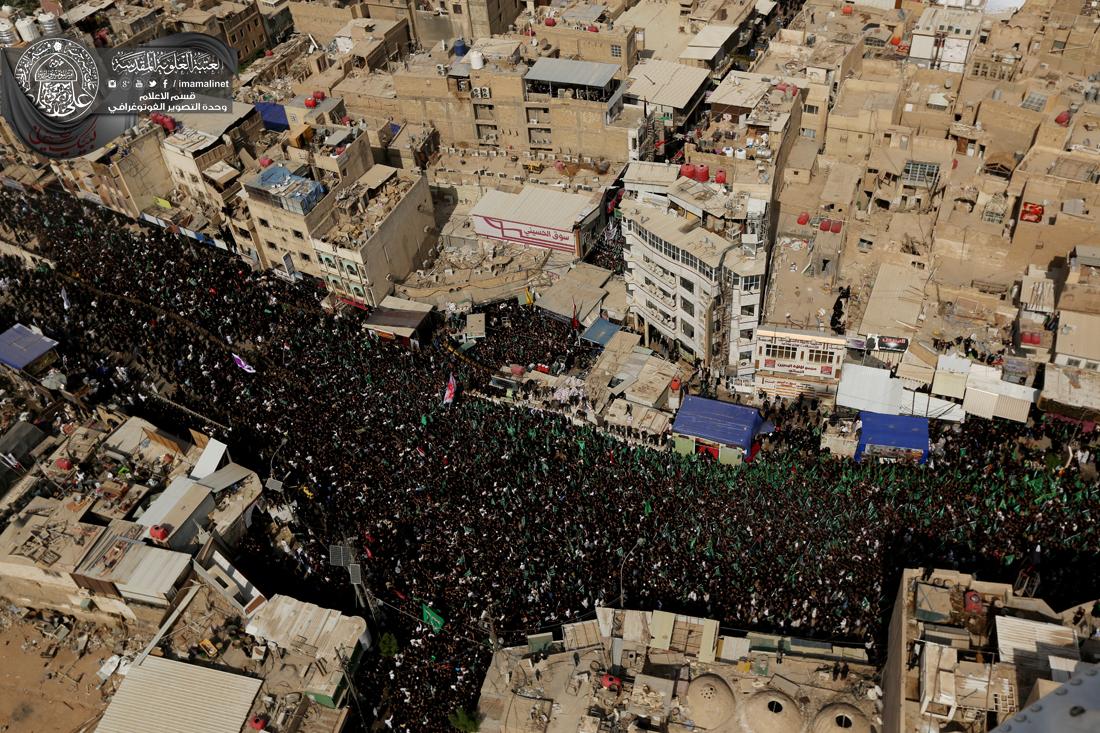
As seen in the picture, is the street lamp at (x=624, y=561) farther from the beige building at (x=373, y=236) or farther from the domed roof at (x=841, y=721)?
the beige building at (x=373, y=236)

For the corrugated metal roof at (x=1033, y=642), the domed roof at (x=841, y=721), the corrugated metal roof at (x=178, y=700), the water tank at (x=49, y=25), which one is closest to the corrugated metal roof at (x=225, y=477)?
the corrugated metal roof at (x=178, y=700)

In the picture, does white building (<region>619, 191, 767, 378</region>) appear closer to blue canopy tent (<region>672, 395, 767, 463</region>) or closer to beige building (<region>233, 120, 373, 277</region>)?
blue canopy tent (<region>672, 395, 767, 463</region>)

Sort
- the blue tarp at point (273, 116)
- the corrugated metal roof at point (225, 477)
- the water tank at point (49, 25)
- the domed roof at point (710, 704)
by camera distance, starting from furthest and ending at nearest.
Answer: the water tank at point (49, 25), the blue tarp at point (273, 116), the corrugated metal roof at point (225, 477), the domed roof at point (710, 704)

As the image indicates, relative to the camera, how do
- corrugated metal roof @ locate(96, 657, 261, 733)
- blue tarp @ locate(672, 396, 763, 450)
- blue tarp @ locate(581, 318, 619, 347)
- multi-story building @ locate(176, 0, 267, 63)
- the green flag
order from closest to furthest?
corrugated metal roof @ locate(96, 657, 261, 733)
the green flag
blue tarp @ locate(672, 396, 763, 450)
blue tarp @ locate(581, 318, 619, 347)
multi-story building @ locate(176, 0, 267, 63)

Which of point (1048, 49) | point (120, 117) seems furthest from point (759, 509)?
point (120, 117)

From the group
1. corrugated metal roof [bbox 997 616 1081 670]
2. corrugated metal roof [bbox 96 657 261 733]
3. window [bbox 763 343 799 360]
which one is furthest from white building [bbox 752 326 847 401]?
corrugated metal roof [bbox 96 657 261 733]

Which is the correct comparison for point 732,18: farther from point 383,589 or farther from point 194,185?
point 383,589
